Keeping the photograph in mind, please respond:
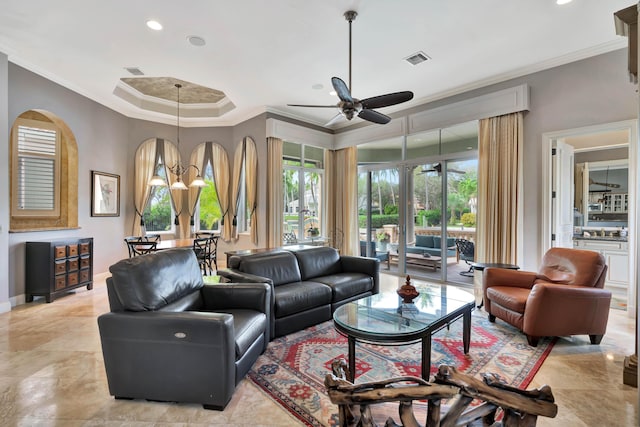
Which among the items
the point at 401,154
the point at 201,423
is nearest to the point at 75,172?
the point at 201,423

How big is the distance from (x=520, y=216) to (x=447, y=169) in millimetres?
1492

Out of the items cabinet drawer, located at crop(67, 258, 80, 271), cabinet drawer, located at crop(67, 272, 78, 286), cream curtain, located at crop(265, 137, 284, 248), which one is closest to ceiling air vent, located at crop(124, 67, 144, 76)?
cream curtain, located at crop(265, 137, 284, 248)

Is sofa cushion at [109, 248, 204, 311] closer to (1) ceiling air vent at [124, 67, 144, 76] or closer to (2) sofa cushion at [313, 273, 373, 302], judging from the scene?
(2) sofa cushion at [313, 273, 373, 302]

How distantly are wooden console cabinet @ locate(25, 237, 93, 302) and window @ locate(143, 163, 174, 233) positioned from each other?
2111mm

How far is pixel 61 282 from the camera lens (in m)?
4.38

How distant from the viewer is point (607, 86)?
12.3 ft

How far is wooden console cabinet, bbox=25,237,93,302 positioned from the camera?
4.20 metres

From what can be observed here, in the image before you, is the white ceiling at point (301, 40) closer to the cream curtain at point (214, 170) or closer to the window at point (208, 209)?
the cream curtain at point (214, 170)

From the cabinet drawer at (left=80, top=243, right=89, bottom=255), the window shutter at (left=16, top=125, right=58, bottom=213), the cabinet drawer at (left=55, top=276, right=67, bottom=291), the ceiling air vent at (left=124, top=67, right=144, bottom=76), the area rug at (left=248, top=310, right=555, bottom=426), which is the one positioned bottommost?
the area rug at (left=248, top=310, right=555, bottom=426)

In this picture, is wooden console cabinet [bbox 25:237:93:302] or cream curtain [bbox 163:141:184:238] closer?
wooden console cabinet [bbox 25:237:93:302]

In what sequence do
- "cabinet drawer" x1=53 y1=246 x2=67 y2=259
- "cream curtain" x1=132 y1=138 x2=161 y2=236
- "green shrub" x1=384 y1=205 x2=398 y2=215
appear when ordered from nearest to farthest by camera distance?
"cabinet drawer" x1=53 y1=246 x2=67 y2=259 < "green shrub" x1=384 y1=205 x2=398 y2=215 < "cream curtain" x1=132 y1=138 x2=161 y2=236

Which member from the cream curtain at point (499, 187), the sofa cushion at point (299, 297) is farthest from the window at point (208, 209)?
the cream curtain at point (499, 187)

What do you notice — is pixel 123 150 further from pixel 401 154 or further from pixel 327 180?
pixel 401 154

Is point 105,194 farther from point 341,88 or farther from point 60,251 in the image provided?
point 341,88
